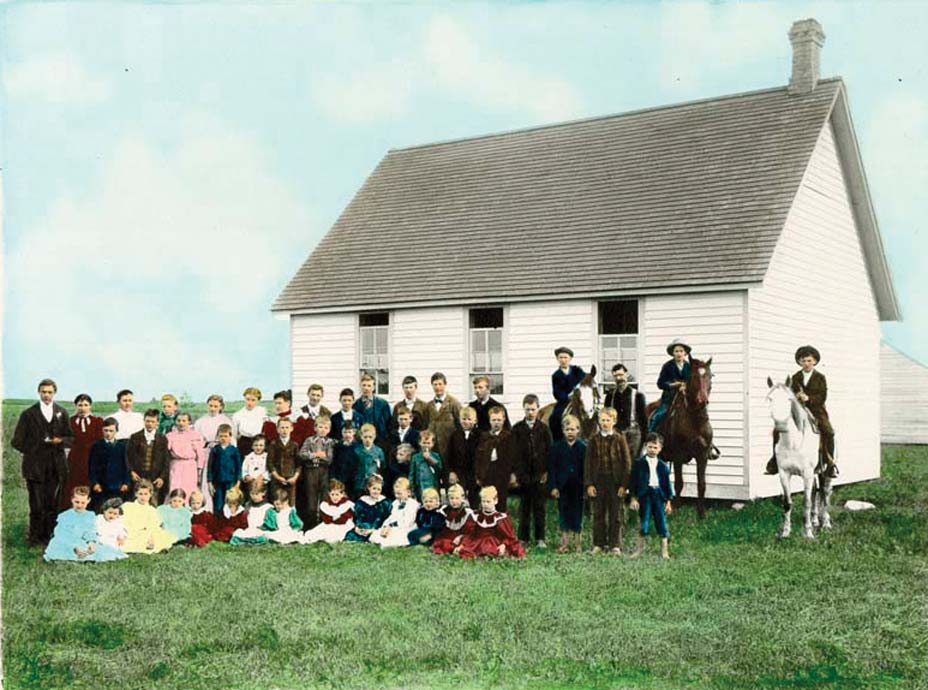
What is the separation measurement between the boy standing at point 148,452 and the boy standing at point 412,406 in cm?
298

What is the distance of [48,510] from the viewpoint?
12820 millimetres

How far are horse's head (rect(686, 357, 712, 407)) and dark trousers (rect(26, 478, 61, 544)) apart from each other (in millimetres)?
8063

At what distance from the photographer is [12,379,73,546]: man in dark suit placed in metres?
12.5

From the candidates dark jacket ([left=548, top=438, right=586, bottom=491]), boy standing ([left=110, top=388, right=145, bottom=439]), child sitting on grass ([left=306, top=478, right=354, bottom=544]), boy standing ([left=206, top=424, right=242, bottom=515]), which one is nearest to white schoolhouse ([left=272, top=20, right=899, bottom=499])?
dark jacket ([left=548, top=438, right=586, bottom=491])

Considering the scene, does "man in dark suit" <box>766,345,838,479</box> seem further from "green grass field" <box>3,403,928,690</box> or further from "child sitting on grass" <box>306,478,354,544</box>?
"child sitting on grass" <box>306,478,354,544</box>

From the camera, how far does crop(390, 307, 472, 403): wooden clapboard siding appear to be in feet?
59.3

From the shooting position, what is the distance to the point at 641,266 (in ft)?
53.5

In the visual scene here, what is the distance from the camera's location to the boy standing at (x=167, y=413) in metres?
13.1

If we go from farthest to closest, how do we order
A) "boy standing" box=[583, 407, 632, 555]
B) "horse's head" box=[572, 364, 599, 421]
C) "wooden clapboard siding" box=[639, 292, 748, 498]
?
1. "wooden clapboard siding" box=[639, 292, 748, 498]
2. "horse's head" box=[572, 364, 599, 421]
3. "boy standing" box=[583, 407, 632, 555]

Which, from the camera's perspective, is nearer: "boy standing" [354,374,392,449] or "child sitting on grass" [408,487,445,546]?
"child sitting on grass" [408,487,445,546]

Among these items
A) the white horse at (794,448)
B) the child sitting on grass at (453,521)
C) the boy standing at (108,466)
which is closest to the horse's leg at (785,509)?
the white horse at (794,448)

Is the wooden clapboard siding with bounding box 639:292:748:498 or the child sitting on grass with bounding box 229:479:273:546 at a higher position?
the wooden clapboard siding with bounding box 639:292:748:498

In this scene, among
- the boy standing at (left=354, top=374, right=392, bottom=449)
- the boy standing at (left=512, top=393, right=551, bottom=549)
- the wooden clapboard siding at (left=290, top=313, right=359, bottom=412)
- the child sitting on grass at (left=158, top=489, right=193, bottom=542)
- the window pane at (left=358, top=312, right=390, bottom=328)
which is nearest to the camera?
the boy standing at (left=512, top=393, right=551, bottom=549)

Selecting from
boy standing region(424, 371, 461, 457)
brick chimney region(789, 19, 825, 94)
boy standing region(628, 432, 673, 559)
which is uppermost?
brick chimney region(789, 19, 825, 94)
